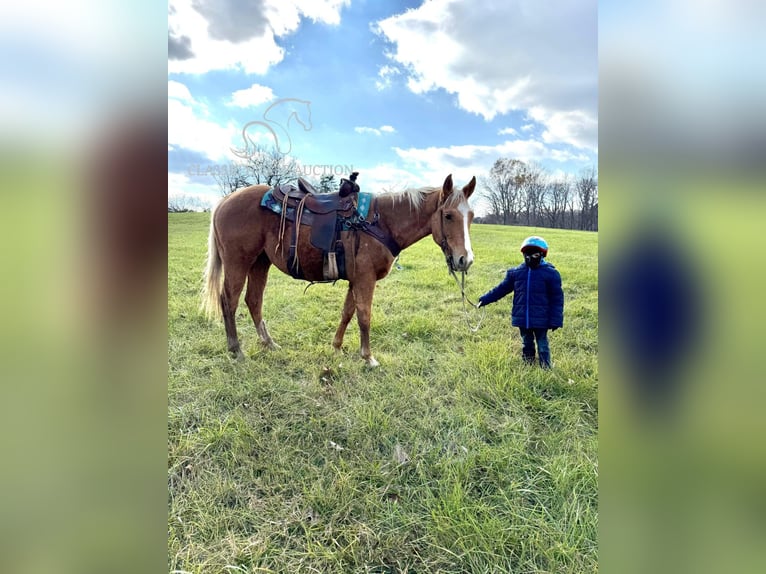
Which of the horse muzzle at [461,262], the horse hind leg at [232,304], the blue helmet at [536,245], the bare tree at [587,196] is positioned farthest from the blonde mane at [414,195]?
the horse hind leg at [232,304]

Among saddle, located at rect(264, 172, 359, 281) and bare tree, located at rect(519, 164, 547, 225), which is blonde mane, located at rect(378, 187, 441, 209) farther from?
bare tree, located at rect(519, 164, 547, 225)

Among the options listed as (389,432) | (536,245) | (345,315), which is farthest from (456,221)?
(389,432)

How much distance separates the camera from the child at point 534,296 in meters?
2.14

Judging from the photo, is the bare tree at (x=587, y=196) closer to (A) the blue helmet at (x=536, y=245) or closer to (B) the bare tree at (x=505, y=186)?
(A) the blue helmet at (x=536, y=245)

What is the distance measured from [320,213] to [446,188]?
954 mm

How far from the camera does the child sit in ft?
7.01

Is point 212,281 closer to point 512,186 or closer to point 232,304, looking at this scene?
point 232,304

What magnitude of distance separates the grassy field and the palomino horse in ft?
0.39

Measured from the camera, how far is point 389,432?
180cm

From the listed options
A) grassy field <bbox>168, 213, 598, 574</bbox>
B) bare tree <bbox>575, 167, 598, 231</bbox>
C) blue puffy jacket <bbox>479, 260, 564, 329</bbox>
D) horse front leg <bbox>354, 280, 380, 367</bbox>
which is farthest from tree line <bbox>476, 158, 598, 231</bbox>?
horse front leg <bbox>354, 280, 380, 367</bbox>
